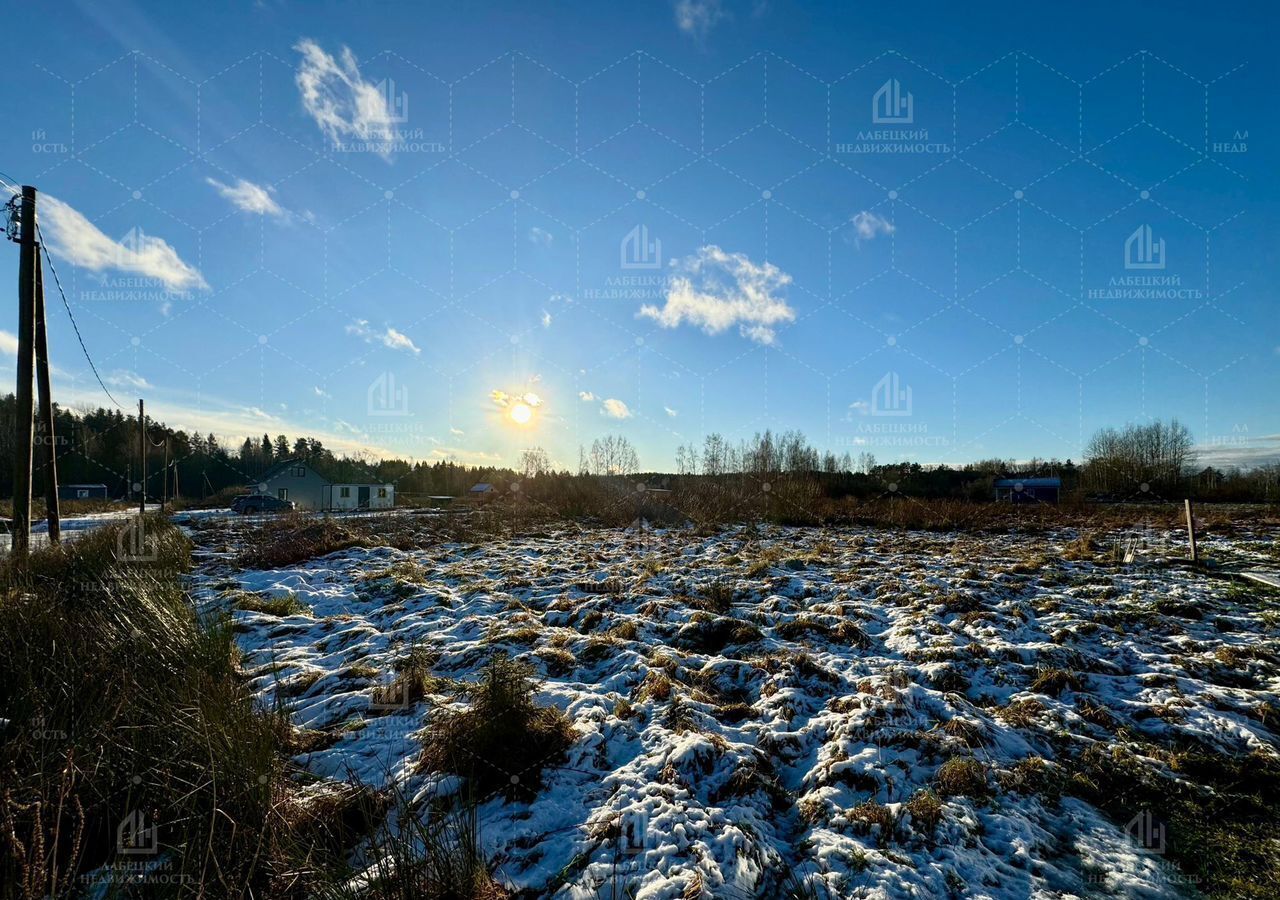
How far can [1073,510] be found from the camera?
29.1 metres

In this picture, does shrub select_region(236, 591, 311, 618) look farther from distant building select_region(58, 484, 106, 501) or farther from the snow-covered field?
distant building select_region(58, 484, 106, 501)

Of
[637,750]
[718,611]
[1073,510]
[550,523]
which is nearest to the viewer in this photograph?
[637,750]

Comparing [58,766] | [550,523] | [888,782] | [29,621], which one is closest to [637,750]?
[888,782]

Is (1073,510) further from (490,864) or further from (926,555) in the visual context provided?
(490,864)

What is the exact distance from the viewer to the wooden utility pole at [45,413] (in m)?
10.6

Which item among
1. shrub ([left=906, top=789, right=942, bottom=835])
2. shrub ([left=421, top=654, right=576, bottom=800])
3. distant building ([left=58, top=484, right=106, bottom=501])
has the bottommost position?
shrub ([left=906, top=789, right=942, bottom=835])

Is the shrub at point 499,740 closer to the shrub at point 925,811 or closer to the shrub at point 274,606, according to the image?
the shrub at point 925,811

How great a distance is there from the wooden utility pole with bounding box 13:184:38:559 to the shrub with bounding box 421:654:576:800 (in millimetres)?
11498

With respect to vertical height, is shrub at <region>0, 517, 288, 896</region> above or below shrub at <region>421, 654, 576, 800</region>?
above

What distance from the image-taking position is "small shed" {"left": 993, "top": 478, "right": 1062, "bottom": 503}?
46469mm

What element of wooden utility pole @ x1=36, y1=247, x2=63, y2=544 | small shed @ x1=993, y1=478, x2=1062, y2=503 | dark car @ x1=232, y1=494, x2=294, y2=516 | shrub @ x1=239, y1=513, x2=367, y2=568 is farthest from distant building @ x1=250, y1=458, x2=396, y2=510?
small shed @ x1=993, y1=478, x2=1062, y2=503

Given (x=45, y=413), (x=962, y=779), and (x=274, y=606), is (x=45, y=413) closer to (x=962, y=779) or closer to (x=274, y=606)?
(x=274, y=606)

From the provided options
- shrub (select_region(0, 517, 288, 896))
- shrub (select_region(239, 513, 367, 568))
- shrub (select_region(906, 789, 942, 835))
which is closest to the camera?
shrub (select_region(0, 517, 288, 896))

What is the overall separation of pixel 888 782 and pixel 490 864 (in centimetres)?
290
